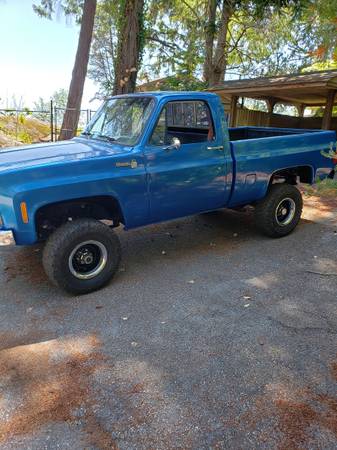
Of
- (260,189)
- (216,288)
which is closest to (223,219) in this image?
(260,189)


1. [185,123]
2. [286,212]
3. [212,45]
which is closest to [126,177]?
[185,123]

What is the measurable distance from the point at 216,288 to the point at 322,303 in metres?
1.09

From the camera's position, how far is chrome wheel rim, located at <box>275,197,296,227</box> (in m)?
5.57

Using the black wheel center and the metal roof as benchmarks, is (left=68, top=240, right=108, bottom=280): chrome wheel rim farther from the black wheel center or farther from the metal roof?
the metal roof

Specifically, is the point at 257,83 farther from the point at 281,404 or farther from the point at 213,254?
the point at 281,404

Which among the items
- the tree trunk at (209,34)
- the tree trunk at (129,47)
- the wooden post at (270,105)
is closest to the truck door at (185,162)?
the tree trunk at (129,47)

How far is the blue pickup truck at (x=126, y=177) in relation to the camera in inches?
138

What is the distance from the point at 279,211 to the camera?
557cm

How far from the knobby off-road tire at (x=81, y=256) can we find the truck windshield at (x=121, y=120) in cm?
112

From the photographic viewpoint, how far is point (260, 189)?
514 cm

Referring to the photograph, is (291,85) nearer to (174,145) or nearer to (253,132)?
(253,132)

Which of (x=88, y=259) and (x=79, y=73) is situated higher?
(x=79, y=73)

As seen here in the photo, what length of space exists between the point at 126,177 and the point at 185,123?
1265mm

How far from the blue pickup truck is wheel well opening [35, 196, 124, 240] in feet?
0.04
